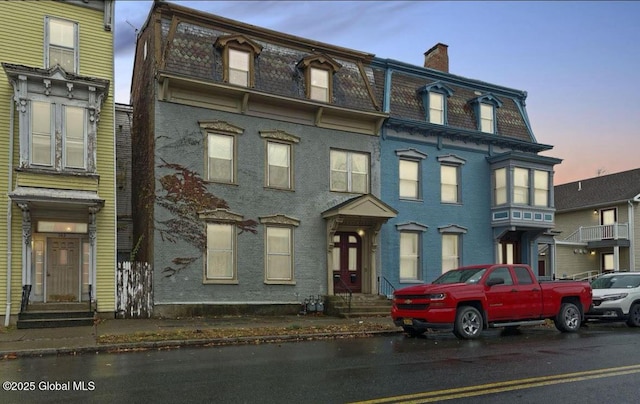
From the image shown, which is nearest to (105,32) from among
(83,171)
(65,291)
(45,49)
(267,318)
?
(45,49)

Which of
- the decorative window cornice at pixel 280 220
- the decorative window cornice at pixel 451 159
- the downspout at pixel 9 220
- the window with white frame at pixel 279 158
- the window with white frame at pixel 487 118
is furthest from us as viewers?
the window with white frame at pixel 487 118

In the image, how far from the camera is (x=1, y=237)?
16.7 m

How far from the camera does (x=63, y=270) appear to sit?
714 inches

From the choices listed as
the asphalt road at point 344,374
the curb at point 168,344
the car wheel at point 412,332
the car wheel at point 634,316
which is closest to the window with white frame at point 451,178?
the car wheel at point 634,316

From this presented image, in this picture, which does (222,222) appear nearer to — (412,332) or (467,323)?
(412,332)

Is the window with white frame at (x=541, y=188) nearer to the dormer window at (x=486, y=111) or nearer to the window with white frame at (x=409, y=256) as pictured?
the dormer window at (x=486, y=111)

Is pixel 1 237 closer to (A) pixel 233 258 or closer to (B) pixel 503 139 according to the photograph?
(A) pixel 233 258

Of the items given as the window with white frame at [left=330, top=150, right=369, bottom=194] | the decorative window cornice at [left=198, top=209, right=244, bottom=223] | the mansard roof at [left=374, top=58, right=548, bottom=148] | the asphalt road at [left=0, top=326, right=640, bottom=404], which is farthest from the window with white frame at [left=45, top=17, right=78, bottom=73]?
the mansard roof at [left=374, top=58, right=548, bottom=148]

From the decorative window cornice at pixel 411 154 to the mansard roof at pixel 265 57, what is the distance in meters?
2.13

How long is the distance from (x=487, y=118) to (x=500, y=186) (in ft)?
10.5

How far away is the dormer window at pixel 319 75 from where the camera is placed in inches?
A: 854

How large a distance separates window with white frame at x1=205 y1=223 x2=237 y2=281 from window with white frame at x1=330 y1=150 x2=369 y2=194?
468 centimetres

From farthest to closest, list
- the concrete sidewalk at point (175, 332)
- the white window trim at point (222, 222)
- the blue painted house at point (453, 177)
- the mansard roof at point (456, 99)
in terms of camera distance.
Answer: the mansard roof at point (456, 99)
the blue painted house at point (453, 177)
the white window trim at point (222, 222)
the concrete sidewalk at point (175, 332)

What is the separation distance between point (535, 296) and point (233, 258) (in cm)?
994
